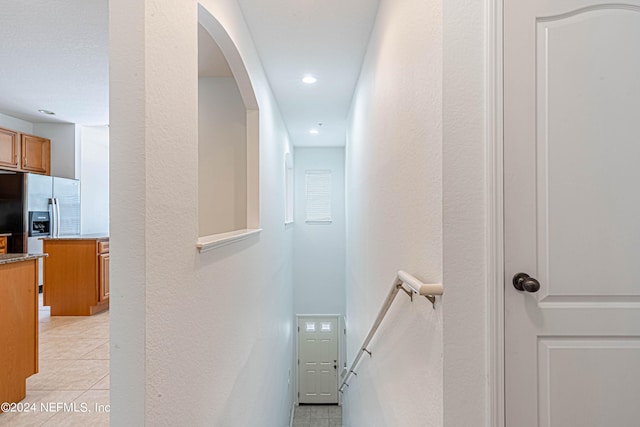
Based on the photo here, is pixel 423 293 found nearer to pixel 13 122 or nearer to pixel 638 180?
pixel 638 180

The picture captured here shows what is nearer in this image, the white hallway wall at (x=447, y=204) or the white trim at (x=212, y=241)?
the white hallway wall at (x=447, y=204)

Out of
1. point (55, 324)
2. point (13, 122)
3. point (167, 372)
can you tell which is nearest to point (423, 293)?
point (167, 372)

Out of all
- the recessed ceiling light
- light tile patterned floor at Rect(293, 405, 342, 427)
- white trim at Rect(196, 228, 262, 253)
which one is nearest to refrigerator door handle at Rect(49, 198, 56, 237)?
the recessed ceiling light

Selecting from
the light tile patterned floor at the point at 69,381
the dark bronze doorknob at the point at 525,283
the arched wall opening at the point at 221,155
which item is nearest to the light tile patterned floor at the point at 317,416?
the light tile patterned floor at the point at 69,381

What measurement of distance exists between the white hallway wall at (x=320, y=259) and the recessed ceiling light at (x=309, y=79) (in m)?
3.23

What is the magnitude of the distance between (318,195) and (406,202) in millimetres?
5095

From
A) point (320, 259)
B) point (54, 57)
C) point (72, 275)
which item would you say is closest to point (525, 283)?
point (54, 57)

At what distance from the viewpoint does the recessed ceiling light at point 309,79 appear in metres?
3.28

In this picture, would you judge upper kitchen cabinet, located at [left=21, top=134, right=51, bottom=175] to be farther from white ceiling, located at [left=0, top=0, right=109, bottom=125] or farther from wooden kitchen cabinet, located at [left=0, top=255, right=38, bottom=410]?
wooden kitchen cabinet, located at [left=0, top=255, right=38, bottom=410]

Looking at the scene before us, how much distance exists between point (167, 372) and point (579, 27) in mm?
1807

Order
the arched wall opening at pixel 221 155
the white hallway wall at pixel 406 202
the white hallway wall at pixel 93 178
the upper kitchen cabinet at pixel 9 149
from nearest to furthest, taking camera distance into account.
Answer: the white hallway wall at pixel 406 202 → the arched wall opening at pixel 221 155 → the upper kitchen cabinet at pixel 9 149 → the white hallway wall at pixel 93 178

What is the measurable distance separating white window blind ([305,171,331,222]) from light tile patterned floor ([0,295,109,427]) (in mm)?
3846

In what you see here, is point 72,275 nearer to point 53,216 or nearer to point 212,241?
point 53,216

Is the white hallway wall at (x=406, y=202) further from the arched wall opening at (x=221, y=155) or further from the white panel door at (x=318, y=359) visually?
the white panel door at (x=318, y=359)
